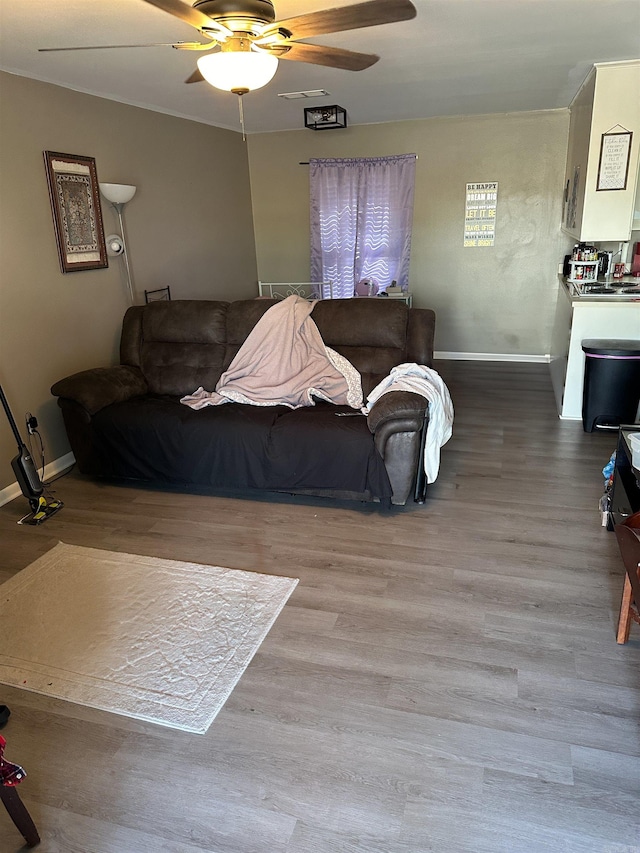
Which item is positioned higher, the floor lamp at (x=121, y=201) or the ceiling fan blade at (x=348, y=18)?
the ceiling fan blade at (x=348, y=18)

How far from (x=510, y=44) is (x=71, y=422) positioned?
128 inches

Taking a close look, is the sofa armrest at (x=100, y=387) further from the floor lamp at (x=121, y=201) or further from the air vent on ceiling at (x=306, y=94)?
the air vent on ceiling at (x=306, y=94)

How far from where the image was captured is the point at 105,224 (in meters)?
4.04

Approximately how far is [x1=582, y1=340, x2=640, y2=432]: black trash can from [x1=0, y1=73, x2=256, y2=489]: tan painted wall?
3279 millimetres

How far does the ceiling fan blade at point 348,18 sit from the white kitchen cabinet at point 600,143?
2.48 meters

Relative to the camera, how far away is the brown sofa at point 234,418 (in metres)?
3.00

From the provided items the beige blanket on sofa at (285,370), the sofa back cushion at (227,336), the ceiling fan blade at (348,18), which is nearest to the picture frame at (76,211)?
the sofa back cushion at (227,336)

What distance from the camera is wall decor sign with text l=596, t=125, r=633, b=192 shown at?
12.7 ft

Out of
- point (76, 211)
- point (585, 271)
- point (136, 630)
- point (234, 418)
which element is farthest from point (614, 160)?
point (136, 630)

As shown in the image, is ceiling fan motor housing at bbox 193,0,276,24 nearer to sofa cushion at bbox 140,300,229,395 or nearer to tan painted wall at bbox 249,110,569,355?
sofa cushion at bbox 140,300,229,395

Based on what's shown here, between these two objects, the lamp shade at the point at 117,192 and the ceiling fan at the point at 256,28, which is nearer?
the ceiling fan at the point at 256,28

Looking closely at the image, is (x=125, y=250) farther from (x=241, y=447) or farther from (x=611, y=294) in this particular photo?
(x=611, y=294)

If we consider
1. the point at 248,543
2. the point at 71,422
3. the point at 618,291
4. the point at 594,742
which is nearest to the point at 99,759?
the point at 248,543

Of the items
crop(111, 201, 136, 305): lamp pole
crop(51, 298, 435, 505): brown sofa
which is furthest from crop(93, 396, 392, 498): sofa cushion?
crop(111, 201, 136, 305): lamp pole
